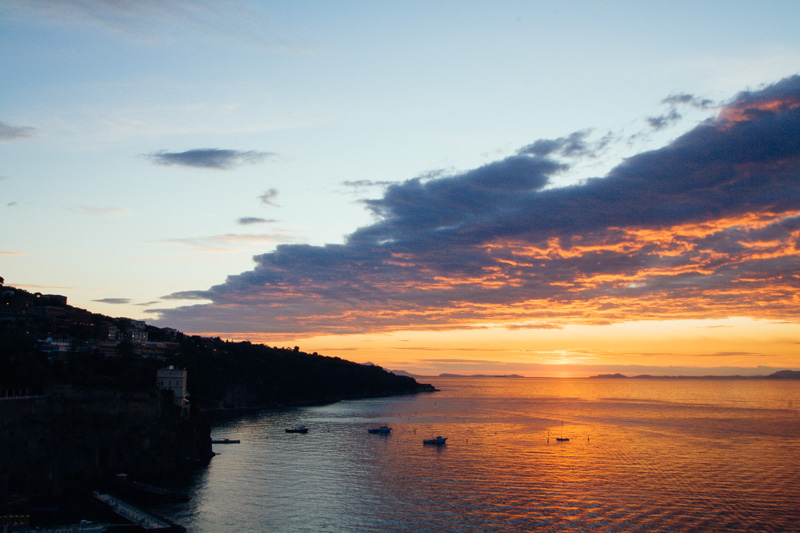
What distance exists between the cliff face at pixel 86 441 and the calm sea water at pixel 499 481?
752cm

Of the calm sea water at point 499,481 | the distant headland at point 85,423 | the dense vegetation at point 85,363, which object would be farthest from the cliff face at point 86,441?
the calm sea water at point 499,481

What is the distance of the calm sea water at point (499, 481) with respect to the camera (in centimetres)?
5444

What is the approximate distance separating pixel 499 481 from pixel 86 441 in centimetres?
5053

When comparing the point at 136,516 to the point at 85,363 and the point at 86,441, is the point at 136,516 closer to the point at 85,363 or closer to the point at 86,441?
the point at 86,441

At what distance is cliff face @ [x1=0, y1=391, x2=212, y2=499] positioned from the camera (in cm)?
5859

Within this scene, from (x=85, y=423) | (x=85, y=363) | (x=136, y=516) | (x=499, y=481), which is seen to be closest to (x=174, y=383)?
(x=85, y=363)

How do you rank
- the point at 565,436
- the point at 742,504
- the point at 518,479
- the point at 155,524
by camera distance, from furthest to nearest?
1. the point at 565,436
2. the point at 518,479
3. the point at 742,504
4. the point at 155,524

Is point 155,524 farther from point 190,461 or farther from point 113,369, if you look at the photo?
point 113,369

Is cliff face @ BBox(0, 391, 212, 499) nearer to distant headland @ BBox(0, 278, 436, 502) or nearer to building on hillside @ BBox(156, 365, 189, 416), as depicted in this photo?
distant headland @ BBox(0, 278, 436, 502)

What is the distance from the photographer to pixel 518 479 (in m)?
74.1

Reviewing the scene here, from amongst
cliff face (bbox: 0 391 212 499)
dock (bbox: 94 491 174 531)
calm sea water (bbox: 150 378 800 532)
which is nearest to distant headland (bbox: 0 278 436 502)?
cliff face (bbox: 0 391 212 499)

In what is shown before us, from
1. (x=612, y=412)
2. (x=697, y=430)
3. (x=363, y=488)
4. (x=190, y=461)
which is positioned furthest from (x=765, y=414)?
(x=190, y=461)

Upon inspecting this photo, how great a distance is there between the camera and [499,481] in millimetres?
72250

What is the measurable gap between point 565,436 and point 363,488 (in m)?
68.4
